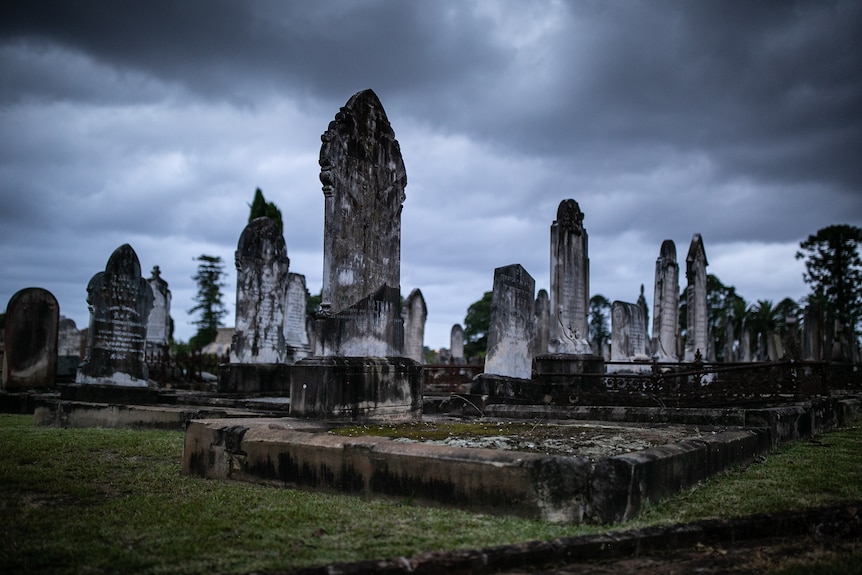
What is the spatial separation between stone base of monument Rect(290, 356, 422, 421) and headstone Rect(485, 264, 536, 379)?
5106 millimetres

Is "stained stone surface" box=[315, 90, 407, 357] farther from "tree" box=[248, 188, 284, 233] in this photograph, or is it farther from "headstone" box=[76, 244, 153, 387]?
"tree" box=[248, 188, 284, 233]

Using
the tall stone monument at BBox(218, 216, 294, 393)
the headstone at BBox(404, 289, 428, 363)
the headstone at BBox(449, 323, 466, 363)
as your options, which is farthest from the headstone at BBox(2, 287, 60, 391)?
the headstone at BBox(449, 323, 466, 363)

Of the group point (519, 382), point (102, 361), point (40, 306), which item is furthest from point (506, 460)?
point (40, 306)

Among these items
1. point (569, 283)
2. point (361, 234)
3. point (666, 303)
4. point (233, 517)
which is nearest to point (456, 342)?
point (666, 303)

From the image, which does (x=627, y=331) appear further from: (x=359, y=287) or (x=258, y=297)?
(x=359, y=287)

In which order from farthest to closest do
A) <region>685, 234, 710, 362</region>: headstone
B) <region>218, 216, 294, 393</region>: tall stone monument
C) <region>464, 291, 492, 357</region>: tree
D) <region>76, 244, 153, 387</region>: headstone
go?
1. <region>464, 291, 492, 357</region>: tree
2. <region>685, 234, 710, 362</region>: headstone
3. <region>218, 216, 294, 393</region>: tall stone monument
4. <region>76, 244, 153, 387</region>: headstone

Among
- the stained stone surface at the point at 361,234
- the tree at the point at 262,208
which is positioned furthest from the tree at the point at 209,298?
the stained stone surface at the point at 361,234

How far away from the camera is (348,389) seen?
6.80 metres

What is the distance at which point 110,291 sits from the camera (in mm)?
12391

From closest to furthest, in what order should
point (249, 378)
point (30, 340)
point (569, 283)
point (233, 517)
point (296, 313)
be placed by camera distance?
point (233, 517)
point (30, 340)
point (249, 378)
point (569, 283)
point (296, 313)

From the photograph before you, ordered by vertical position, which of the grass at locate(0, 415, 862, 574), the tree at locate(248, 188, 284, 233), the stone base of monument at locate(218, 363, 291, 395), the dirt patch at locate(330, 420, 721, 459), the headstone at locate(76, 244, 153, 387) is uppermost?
the tree at locate(248, 188, 284, 233)

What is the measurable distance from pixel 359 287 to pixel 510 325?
221 inches

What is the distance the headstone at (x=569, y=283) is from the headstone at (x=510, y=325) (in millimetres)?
2625

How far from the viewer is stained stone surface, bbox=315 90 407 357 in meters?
7.15
